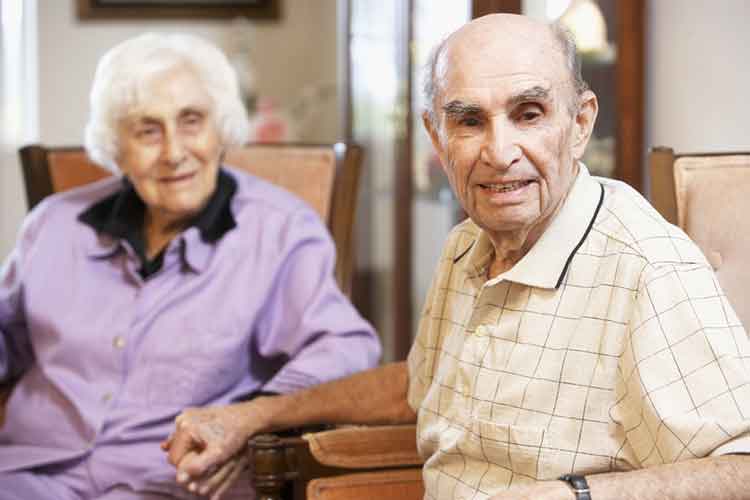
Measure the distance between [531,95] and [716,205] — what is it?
0.44 meters

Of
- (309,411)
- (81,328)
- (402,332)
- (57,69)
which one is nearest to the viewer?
(309,411)

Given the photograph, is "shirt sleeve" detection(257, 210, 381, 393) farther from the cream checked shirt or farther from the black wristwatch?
the black wristwatch

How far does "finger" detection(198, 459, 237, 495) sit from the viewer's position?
1803 mm

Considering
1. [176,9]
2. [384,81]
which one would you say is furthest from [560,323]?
[176,9]

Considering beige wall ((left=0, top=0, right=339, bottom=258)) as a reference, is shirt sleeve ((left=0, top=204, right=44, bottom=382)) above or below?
below

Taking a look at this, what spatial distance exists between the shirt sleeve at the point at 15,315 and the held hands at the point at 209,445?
1.98ft

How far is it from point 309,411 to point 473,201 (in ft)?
1.92

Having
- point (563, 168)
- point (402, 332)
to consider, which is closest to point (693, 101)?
point (563, 168)

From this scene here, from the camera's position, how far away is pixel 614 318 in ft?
4.23

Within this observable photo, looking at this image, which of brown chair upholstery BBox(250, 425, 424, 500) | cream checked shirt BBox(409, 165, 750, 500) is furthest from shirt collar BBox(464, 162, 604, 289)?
brown chair upholstery BBox(250, 425, 424, 500)

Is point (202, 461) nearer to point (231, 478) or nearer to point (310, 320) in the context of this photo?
point (231, 478)

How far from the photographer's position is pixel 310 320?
2111 mm

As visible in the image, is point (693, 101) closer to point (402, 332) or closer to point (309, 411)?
point (309, 411)

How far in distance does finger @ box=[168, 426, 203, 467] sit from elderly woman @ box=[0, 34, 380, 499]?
0.22 metres
